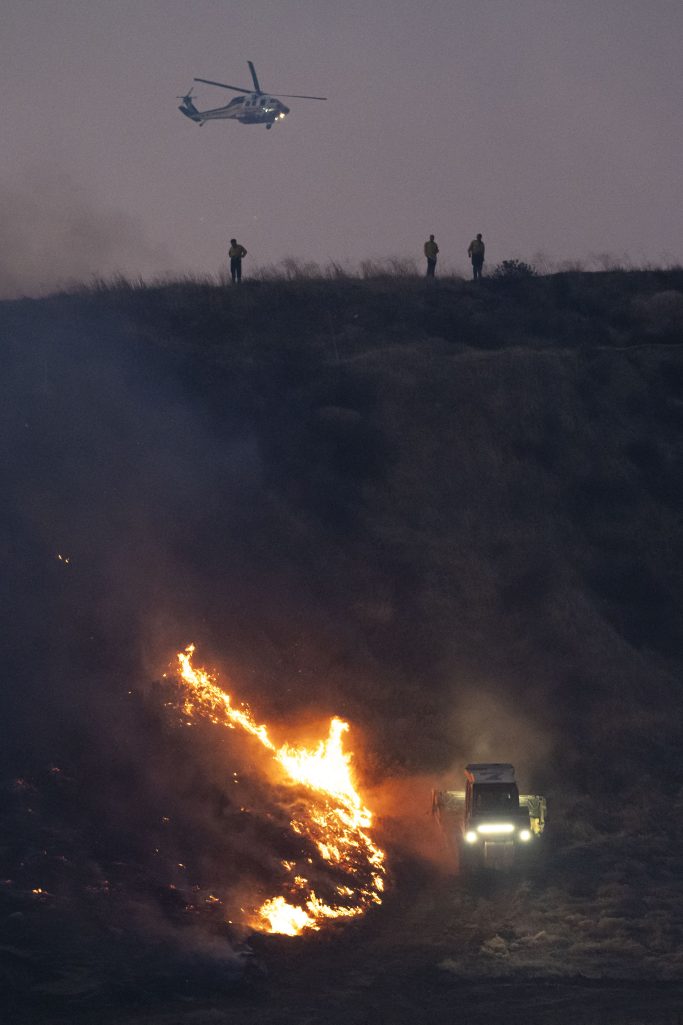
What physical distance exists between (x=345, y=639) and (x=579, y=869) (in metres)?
11.2

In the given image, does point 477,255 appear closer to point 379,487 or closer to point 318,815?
point 379,487

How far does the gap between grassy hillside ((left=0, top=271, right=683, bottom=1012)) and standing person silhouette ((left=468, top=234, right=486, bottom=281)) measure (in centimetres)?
67

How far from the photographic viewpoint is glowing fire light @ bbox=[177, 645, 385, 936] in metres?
26.8

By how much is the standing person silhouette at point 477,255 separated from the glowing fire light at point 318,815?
2589 cm

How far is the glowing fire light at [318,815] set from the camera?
26.8 m

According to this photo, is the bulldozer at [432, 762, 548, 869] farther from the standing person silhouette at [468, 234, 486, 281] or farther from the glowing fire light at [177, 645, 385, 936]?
the standing person silhouette at [468, 234, 486, 281]

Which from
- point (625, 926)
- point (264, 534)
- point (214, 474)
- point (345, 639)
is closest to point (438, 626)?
point (345, 639)

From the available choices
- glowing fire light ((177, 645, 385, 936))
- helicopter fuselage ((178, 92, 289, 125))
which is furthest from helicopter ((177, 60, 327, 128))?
glowing fire light ((177, 645, 385, 936))

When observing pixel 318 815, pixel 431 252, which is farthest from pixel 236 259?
pixel 318 815

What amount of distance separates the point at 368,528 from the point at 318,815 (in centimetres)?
1329

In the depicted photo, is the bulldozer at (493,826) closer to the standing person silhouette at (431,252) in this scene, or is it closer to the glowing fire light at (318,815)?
the glowing fire light at (318,815)

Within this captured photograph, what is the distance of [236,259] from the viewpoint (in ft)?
175

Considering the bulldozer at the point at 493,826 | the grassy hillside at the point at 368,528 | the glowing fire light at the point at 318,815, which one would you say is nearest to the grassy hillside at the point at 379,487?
the grassy hillside at the point at 368,528

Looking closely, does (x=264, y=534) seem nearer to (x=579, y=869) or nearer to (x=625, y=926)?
(x=579, y=869)
